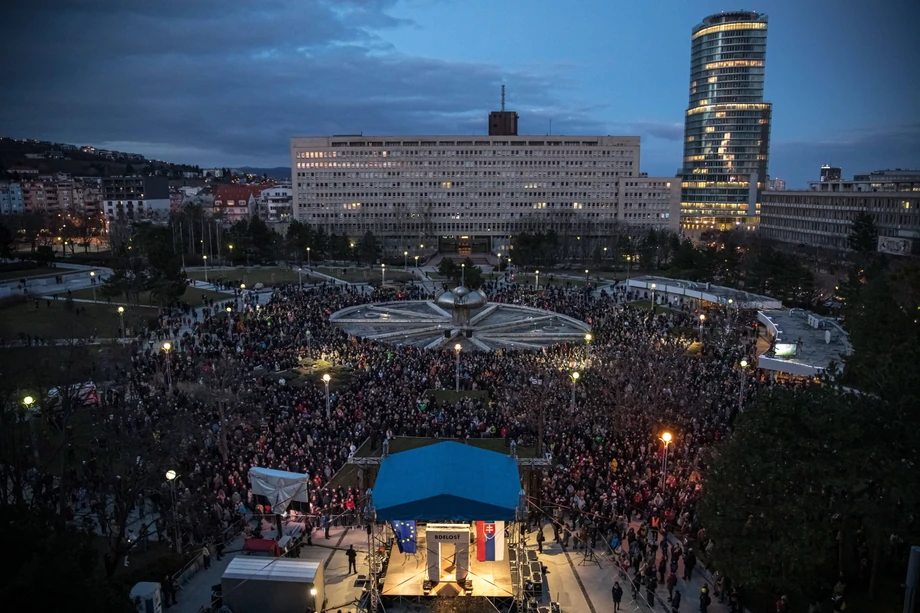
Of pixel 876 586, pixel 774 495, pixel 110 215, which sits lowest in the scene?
pixel 876 586

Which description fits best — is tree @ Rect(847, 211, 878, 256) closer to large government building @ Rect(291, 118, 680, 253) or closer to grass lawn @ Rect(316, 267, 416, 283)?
large government building @ Rect(291, 118, 680, 253)

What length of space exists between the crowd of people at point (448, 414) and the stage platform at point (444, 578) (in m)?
3.21

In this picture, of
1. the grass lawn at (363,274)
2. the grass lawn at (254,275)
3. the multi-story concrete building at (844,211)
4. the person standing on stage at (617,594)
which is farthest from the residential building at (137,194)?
the person standing on stage at (617,594)

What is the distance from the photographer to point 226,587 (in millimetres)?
12539

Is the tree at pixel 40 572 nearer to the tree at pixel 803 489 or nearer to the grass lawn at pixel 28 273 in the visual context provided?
the tree at pixel 803 489

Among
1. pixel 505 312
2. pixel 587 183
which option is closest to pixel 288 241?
pixel 505 312

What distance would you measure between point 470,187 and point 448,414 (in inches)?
3288

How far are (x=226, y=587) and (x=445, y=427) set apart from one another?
10291 mm

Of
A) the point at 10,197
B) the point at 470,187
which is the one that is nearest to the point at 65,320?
the point at 470,187

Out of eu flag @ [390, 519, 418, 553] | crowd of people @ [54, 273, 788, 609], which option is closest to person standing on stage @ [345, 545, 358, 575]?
eu flag @ [390, 519, 418, 553]

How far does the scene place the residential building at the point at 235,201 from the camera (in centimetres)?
11738

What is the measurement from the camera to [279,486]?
53.9 ft

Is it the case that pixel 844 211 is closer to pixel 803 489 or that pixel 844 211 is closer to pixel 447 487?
pixel 803 489

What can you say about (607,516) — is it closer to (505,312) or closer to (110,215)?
(505,312)
